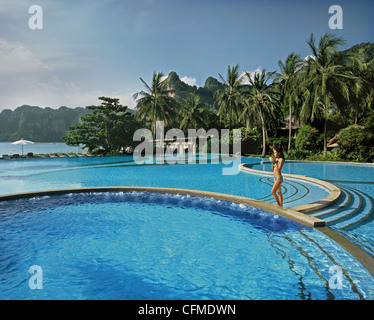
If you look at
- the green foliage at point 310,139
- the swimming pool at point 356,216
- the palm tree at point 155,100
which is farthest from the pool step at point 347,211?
the palm tree at point 155,100

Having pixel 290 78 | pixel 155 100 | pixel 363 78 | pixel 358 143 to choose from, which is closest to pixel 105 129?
pixel 155 100

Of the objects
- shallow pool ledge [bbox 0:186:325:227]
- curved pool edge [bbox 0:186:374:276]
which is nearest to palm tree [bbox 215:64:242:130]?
shallow pool ledge [bbox 0:186:325:227]

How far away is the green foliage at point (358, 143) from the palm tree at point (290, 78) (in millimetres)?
6590

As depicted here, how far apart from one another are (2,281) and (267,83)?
87.0ft

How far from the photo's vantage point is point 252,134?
30062 mm

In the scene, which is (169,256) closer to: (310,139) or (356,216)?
(356,216)

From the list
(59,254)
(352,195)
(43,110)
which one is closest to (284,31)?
(352,195)

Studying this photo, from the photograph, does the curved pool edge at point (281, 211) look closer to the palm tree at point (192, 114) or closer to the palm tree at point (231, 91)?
the palm tree at point (231, 91)

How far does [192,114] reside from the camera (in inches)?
1497

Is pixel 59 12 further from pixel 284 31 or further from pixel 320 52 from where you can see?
pixel 320 52

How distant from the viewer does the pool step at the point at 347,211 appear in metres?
6.00

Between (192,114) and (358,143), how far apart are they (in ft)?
78.7

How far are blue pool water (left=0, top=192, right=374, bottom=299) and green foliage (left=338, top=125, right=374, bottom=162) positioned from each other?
1547 cm

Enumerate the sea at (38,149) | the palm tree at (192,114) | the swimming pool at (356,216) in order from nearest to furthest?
the swimming pool at (356,216), the palm tree at (192,114), the sea at (38,149)
